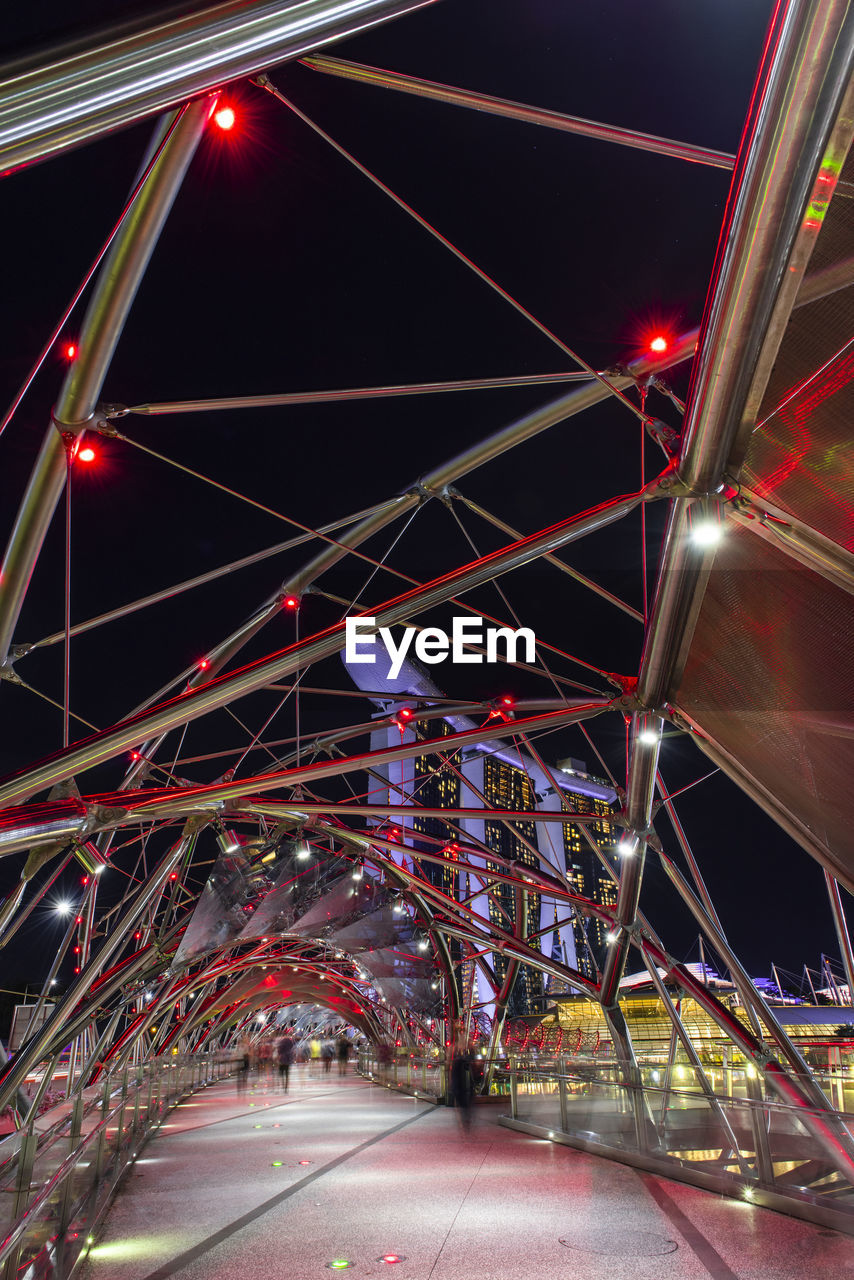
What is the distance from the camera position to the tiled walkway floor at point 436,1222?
919cm

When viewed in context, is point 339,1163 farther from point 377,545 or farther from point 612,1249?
point 377,545

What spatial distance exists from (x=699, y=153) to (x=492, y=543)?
24155 millimetres

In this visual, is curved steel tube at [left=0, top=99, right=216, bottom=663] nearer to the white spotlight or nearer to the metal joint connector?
the metal joint connector

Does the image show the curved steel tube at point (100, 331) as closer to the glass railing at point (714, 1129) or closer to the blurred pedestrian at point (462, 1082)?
the glass railing at point (714, 1129)

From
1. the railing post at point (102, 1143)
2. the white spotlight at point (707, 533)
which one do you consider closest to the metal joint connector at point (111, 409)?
the white spotlight at point (707, 533)

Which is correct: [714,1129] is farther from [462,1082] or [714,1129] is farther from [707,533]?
[462,1082]

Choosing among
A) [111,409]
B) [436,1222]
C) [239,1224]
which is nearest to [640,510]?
[111,409]

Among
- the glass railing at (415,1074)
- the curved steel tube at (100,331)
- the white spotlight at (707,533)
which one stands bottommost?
the glass railing at (415,1074)

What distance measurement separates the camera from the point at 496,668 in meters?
27.9

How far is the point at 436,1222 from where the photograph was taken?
11.5 metres

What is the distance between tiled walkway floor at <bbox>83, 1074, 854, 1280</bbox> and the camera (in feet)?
30.1

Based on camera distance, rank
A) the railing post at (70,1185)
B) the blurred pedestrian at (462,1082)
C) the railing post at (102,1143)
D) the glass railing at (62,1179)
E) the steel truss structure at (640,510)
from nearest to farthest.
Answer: the steel truss structure at (640,510) < the glass railing at (62,1179) < the railing post at (70,1185) < the railing post at (102,1143) < the blurred pedestrian at (462,1082)

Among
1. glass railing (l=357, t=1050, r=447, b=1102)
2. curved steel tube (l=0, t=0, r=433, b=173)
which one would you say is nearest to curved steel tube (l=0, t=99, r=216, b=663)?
curved steel tube (l=0, t=0, r=433, b=173)

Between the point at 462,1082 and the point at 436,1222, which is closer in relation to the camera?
the point at 436,1222
